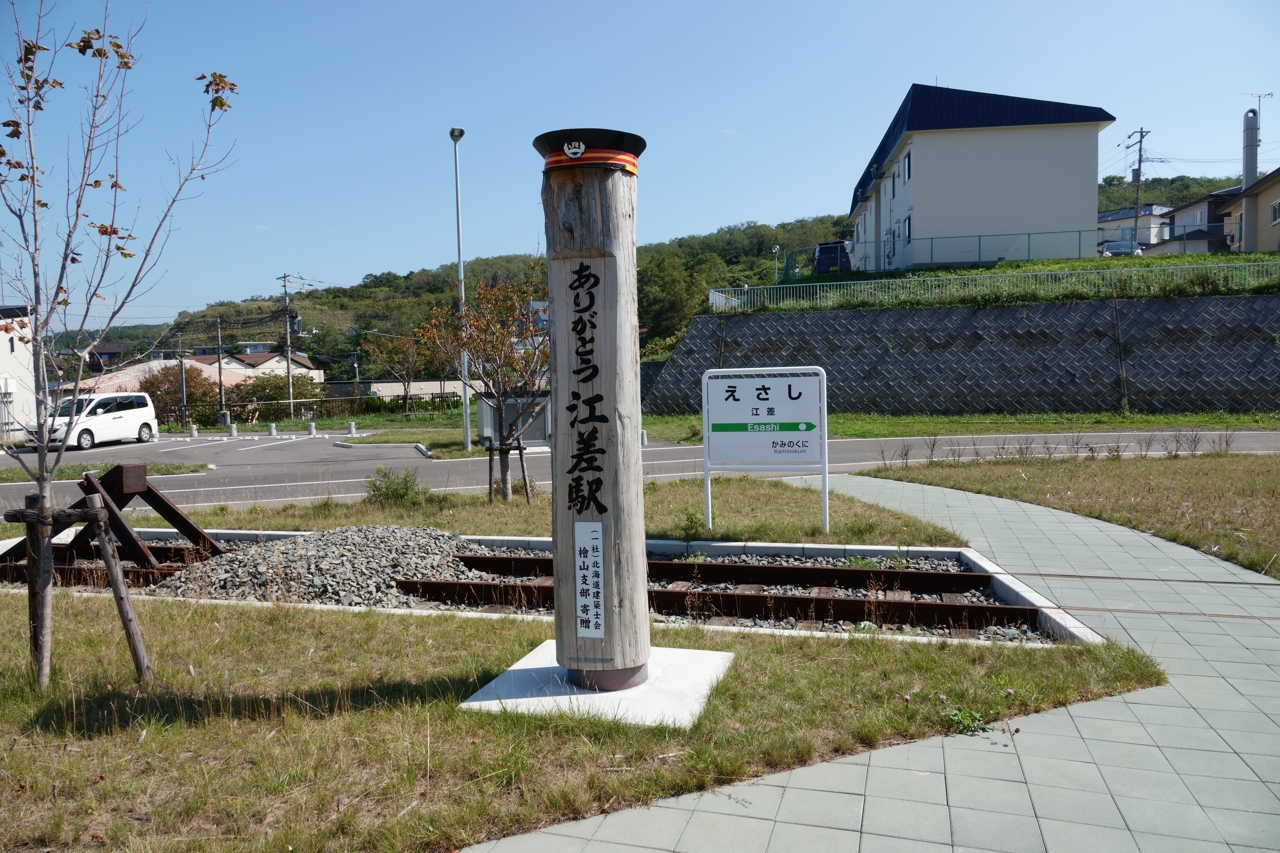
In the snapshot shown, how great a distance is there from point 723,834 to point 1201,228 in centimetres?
6605

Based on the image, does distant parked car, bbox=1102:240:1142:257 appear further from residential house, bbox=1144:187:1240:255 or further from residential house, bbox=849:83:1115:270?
residential house, bbox=849:83:1115:270

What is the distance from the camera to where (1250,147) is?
49.2 m

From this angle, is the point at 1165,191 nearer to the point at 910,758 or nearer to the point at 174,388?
the point at 174,388

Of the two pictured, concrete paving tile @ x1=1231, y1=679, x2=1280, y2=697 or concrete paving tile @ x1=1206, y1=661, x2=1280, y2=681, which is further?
concrete paving tile @ x1=1206, y1=661, x2=1280, y2=681

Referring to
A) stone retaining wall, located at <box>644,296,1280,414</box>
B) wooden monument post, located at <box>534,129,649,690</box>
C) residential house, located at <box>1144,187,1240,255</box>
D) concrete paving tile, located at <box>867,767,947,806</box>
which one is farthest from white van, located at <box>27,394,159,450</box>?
residential house, located at <box>1144,187,1240,255</box>

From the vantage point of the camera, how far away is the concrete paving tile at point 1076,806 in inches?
130

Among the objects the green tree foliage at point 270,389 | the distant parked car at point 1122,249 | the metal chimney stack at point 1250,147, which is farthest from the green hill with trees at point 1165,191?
the green tree foliage at point 270,389

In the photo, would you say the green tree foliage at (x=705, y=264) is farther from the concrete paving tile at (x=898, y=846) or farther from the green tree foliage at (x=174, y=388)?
the green tree foliage at (x=174, y=388)

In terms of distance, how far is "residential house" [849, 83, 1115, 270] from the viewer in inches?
1414

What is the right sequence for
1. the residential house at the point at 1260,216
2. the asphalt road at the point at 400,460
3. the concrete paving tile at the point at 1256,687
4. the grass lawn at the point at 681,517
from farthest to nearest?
the residential house at the point at 1260,216
the asphalt road at the point at 400,460
the grass lawn at the point at 681,517
the concrete paving tile at the point at 1256,687

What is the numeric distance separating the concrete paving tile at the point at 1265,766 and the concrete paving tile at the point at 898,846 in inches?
62.7

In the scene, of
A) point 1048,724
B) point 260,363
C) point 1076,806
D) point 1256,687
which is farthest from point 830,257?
point 260,363

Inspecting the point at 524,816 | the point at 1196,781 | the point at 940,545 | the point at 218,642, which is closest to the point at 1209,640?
the point at 1196,781

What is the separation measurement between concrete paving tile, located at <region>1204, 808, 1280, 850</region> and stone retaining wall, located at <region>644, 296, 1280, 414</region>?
26820mm
